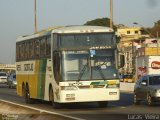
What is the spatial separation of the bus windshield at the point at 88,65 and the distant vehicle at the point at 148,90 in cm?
301

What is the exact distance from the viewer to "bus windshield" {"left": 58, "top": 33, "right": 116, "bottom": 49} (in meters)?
24.4

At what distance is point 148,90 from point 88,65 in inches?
172

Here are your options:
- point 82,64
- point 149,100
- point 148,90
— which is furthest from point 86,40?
point 149,100

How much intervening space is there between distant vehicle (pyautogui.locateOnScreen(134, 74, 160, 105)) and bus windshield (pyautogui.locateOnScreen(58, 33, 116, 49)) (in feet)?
11.3

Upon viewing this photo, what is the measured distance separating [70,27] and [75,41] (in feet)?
2.78

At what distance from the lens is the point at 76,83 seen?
941 inches

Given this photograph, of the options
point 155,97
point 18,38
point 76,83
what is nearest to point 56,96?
point 76,83

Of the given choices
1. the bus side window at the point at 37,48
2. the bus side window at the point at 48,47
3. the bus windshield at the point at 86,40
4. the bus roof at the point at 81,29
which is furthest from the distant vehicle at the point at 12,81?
the bus windshield at the point at 86,40

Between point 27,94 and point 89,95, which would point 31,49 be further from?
point 89,95

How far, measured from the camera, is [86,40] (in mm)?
24578

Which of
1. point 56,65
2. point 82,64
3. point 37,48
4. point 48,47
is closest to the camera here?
point 82,64

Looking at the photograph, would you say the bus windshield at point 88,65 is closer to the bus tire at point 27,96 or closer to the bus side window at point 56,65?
the bus side window at point 56,65

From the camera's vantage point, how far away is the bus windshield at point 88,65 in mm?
23969

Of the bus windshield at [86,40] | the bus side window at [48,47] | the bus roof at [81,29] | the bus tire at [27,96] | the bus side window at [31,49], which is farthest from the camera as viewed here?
the bus tire at [27,96]
